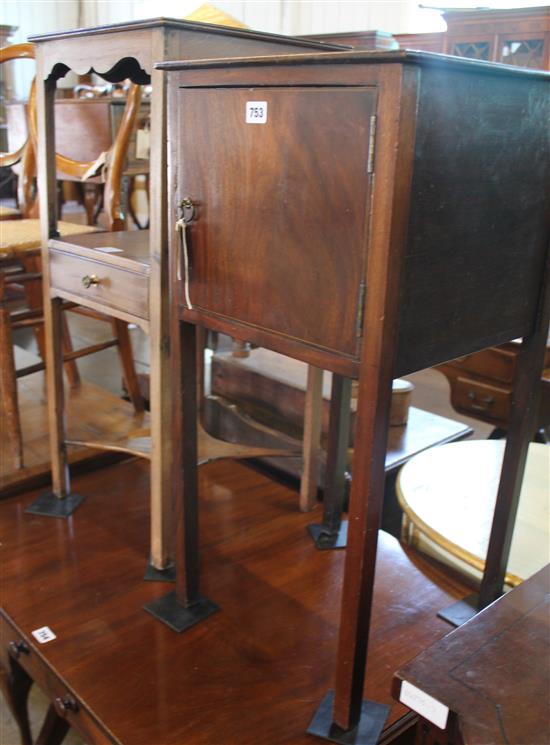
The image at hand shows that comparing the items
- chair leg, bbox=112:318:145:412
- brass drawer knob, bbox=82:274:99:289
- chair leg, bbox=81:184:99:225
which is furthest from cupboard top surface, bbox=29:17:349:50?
chair leg, bbox=81:184:99:225

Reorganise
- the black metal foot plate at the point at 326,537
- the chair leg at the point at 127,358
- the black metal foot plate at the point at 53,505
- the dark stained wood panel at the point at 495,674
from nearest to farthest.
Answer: the dark stained wood panel at the point at 495,674 < the black metal foot plate at the point at 326,537 < the black metal foot plate at the point at 53,505 < the chair leg at the point at 127,358

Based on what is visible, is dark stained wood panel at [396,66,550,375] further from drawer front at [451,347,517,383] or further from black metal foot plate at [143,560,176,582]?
drawer front at [451,347,517,383]

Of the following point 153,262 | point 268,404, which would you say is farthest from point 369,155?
point 268,404

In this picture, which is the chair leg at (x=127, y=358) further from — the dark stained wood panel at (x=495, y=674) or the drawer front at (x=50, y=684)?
the dark stained wood panel at (x=495, y=674)

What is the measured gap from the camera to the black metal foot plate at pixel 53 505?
5.40 ft

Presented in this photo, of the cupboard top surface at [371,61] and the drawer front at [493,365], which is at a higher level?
the cupboard top surface at [371,61]

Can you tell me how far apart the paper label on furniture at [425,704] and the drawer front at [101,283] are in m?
0.83

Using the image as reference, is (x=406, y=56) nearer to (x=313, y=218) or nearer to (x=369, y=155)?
(x=369, y=155)

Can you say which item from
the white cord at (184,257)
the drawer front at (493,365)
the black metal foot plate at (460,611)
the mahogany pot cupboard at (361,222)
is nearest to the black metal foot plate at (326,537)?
the black metal foot plate at (460,611)

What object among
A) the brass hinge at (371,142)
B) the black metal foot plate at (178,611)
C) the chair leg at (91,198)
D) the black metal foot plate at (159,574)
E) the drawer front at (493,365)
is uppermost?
the brass hinge at (371,142)

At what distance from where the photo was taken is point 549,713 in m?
0.70

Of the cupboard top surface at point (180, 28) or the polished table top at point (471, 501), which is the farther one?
the polished table top at point (471, 501)

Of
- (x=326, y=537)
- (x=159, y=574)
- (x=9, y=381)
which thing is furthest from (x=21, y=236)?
(x=326, y=537)

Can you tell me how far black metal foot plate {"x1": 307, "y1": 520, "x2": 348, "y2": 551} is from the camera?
154 cm
